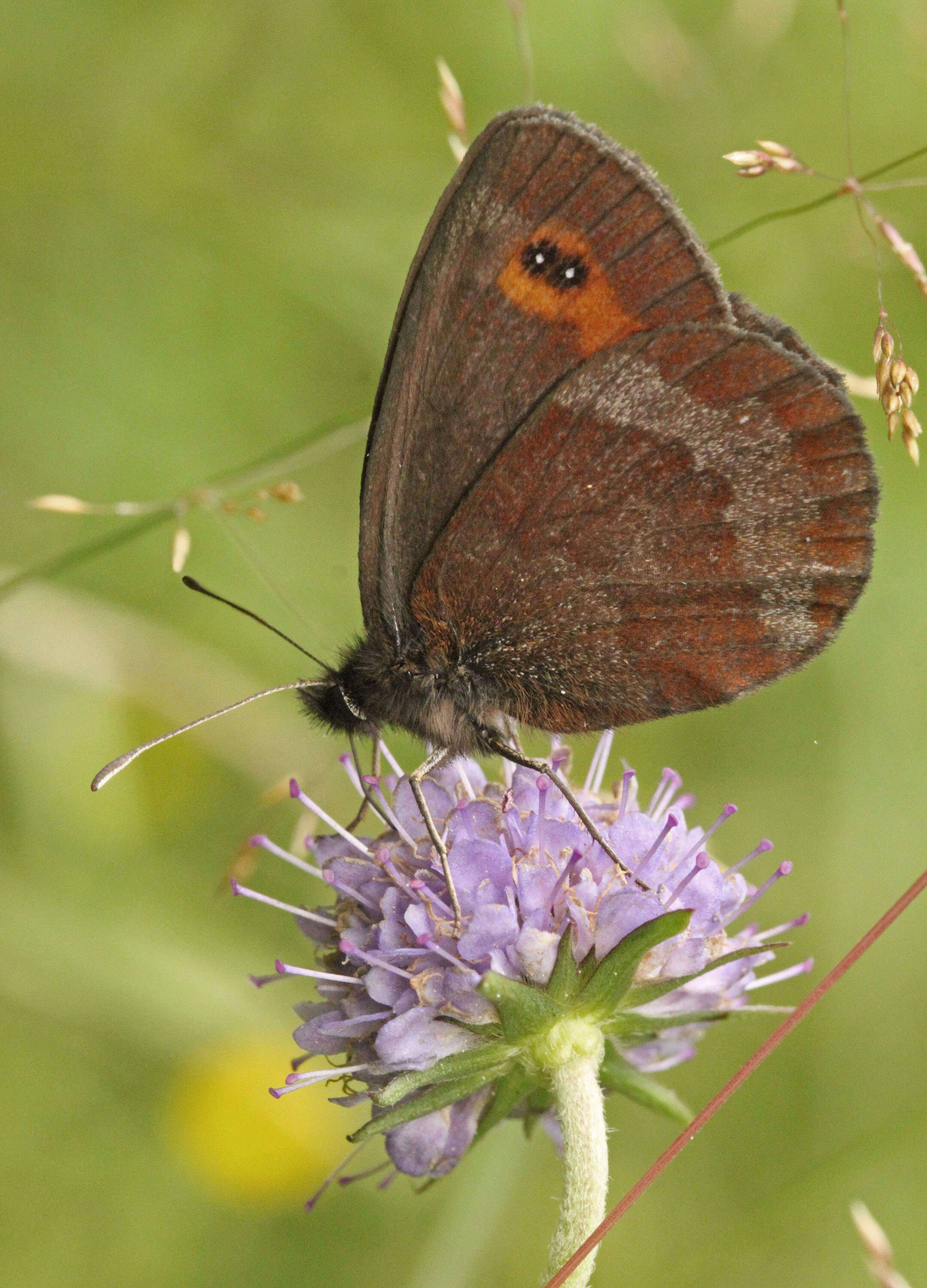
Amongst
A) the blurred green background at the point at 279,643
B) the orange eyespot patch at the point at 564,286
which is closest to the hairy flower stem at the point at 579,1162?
the orange eyespot patch at the point at 564,286

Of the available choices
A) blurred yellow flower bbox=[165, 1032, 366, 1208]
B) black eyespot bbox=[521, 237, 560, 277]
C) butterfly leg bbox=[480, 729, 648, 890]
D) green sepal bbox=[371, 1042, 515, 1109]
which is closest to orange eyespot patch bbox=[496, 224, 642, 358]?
black eyespot bbox=[521, 237, 560, 277]

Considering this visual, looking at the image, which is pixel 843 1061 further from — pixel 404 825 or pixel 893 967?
pixel 404 825

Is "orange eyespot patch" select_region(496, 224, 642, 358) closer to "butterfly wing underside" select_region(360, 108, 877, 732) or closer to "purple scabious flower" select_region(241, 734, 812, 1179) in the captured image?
"butterfly wing underside" select_region(360, 108, 877, 732)

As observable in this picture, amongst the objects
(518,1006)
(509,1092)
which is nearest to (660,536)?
(518,1006)

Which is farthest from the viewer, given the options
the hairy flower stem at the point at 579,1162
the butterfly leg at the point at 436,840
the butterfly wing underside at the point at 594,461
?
the butterfly wing underside at the point at 594,461

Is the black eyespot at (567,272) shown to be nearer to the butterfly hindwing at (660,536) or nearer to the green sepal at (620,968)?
the butterfly hindwing at (660,536)

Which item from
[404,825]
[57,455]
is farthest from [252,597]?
[404,825]
